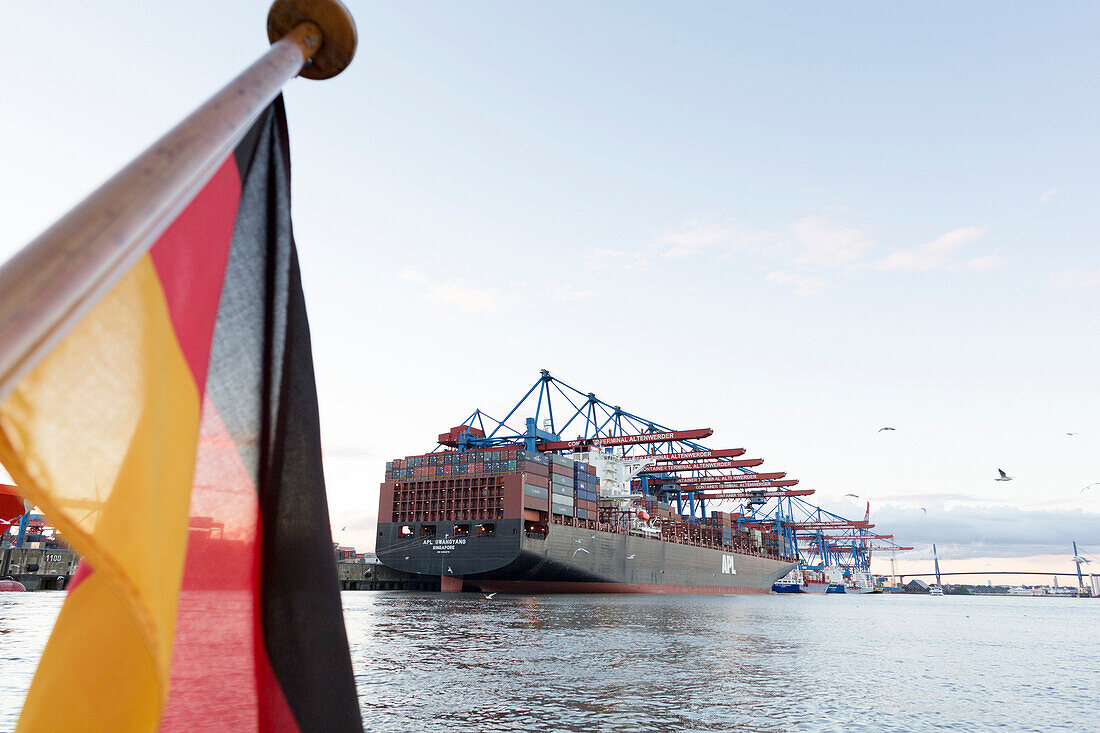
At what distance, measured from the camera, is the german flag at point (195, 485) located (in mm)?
1087

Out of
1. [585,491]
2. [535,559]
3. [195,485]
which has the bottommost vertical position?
[535,559]

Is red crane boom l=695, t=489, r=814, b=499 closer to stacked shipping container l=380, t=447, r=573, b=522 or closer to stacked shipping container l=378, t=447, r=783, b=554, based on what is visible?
stacked shipping container l=378, t=447, r=783, b=554

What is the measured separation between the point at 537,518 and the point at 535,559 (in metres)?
3.01

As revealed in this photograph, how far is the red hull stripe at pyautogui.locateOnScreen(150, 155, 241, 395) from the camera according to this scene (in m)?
1.41

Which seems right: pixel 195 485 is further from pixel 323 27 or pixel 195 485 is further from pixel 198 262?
pixel 323 27

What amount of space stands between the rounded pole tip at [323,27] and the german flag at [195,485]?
267 mm

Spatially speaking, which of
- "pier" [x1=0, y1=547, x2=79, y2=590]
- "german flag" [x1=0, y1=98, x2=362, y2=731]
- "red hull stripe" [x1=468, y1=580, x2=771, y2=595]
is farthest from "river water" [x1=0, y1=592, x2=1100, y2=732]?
"red hull stripe" [x1=468, y1=580, x2=771, y2=595]

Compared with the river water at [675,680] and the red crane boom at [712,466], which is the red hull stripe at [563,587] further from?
→ the river water at [675,680]

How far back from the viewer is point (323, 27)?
72.8 inches

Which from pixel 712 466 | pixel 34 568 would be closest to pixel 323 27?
pixel 34 568

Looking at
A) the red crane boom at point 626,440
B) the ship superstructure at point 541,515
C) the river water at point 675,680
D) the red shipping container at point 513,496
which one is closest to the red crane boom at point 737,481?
the ship superstructure at point 541,515

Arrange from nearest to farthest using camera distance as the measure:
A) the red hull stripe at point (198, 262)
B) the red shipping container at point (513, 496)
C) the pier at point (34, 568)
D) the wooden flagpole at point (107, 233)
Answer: the wooden flagpole at point (107, 233)
the red hull stripe at point (198, 262)
the pier at point (34, 568)
the red shipping container at point (513, 496)

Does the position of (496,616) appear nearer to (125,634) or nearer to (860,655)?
(860,655)

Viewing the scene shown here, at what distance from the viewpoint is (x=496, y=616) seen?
1855 centimetres
